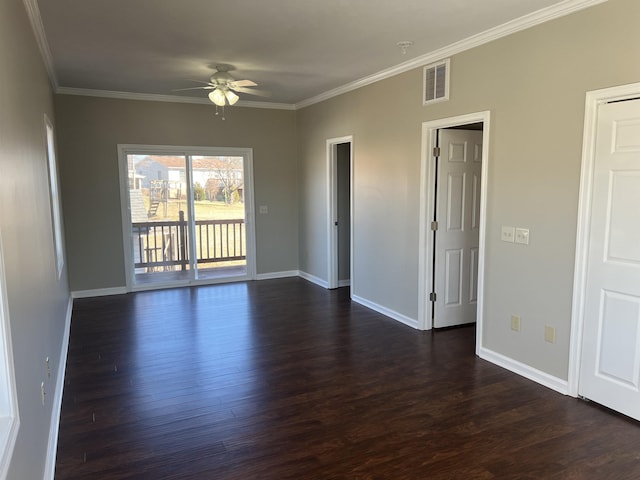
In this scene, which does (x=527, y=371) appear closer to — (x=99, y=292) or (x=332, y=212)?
(x=332, y=212)

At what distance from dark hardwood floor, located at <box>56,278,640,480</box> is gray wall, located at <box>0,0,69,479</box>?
0.46 metres

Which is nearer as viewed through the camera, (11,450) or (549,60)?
(11,450)

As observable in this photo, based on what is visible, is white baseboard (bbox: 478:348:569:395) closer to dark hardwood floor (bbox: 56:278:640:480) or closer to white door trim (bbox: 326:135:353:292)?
dark hardwood floor (bbox: 56:278:640:480)

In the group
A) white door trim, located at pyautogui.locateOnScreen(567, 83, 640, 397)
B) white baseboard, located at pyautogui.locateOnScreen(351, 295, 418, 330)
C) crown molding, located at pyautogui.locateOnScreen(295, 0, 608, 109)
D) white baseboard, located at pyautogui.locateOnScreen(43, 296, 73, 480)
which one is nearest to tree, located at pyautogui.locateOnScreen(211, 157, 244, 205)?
crown molding, located at pyautogui.locateOnScreen(295, 0, 608, 109)

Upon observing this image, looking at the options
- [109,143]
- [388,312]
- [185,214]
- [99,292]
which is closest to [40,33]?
[109,143]

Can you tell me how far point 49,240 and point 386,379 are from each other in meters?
2.89

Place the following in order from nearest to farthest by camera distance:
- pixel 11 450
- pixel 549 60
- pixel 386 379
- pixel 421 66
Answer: pixel 11 450
pixel 549 60
pixel 386 379
pixel 421 66

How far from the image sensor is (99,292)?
6.22 metres

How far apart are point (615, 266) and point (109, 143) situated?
234 inches

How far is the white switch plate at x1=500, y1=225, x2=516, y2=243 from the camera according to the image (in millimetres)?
3581

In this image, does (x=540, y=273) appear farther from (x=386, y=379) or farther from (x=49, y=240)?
(x=49, y=240)

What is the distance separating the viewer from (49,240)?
3568mm

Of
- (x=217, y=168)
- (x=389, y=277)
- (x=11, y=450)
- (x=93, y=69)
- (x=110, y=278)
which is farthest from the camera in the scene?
(x=217, y=168)

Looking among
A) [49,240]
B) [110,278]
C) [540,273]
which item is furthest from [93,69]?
[540,273]
